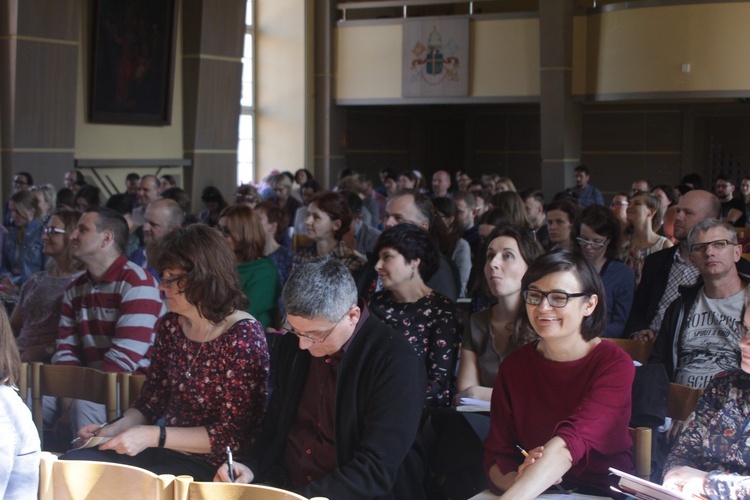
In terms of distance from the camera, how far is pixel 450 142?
770 inches

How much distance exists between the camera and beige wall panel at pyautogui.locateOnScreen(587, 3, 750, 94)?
13117mm

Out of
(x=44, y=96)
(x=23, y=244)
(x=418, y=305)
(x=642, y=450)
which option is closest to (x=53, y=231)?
(x=418, y=305)

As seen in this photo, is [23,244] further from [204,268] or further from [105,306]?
[204,268]

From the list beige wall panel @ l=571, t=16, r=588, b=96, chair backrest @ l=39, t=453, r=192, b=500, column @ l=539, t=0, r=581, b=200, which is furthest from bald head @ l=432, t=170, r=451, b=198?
chair backrest @ l=39, t=453, r=192, b=500

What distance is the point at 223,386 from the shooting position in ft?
10.6

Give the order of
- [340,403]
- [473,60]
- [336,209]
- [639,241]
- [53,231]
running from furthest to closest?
[473,60]
[639,241]
[336,209]
[53,231]
[340,403]

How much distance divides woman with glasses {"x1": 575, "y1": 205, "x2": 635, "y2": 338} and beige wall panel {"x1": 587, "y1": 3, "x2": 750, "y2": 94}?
898 cm

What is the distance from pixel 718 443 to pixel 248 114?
14369 mm

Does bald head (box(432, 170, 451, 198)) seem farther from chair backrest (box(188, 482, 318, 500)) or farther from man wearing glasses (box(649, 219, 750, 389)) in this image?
chair backrest (box(188, 482, 318, 500))

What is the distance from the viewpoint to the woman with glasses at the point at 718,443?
2.59 meters

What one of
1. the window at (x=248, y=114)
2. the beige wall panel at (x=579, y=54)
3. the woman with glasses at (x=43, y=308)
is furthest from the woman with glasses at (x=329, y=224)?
the window at (x=248, y=114)

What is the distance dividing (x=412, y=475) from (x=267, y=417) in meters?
0.54

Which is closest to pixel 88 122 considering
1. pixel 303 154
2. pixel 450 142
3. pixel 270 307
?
pixel 303 154

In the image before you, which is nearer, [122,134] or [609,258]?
[609,258]
